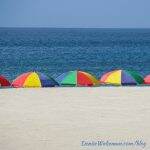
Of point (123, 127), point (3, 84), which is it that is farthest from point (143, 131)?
point (3, 84)

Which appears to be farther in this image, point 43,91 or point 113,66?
point 113,66

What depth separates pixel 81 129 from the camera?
51.1 feet

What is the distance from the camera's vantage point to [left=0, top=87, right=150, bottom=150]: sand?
13797 millimetres

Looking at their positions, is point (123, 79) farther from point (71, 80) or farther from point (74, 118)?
point (74, 118)

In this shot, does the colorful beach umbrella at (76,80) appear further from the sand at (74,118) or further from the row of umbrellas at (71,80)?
the sand at (74,118)

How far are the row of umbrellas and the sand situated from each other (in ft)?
1.83

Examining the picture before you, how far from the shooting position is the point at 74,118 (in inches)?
690

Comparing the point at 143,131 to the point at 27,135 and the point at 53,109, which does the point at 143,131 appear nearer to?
the point at 27,135

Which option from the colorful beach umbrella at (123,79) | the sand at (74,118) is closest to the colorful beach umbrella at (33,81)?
the sand at (74,118)

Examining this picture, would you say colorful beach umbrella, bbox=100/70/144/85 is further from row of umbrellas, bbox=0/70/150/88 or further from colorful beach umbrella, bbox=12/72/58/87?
colorful beach umbrella, bbox=12/72/58/87

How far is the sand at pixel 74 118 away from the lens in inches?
543

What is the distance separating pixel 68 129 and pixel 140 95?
778cm

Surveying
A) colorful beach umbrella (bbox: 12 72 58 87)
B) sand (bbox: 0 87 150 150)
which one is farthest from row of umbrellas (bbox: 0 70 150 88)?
sand (bbox: 0 87 150 150)

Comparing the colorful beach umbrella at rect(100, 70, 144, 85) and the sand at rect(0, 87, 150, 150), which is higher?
the sand at rect(0, 87, 150, 150)
